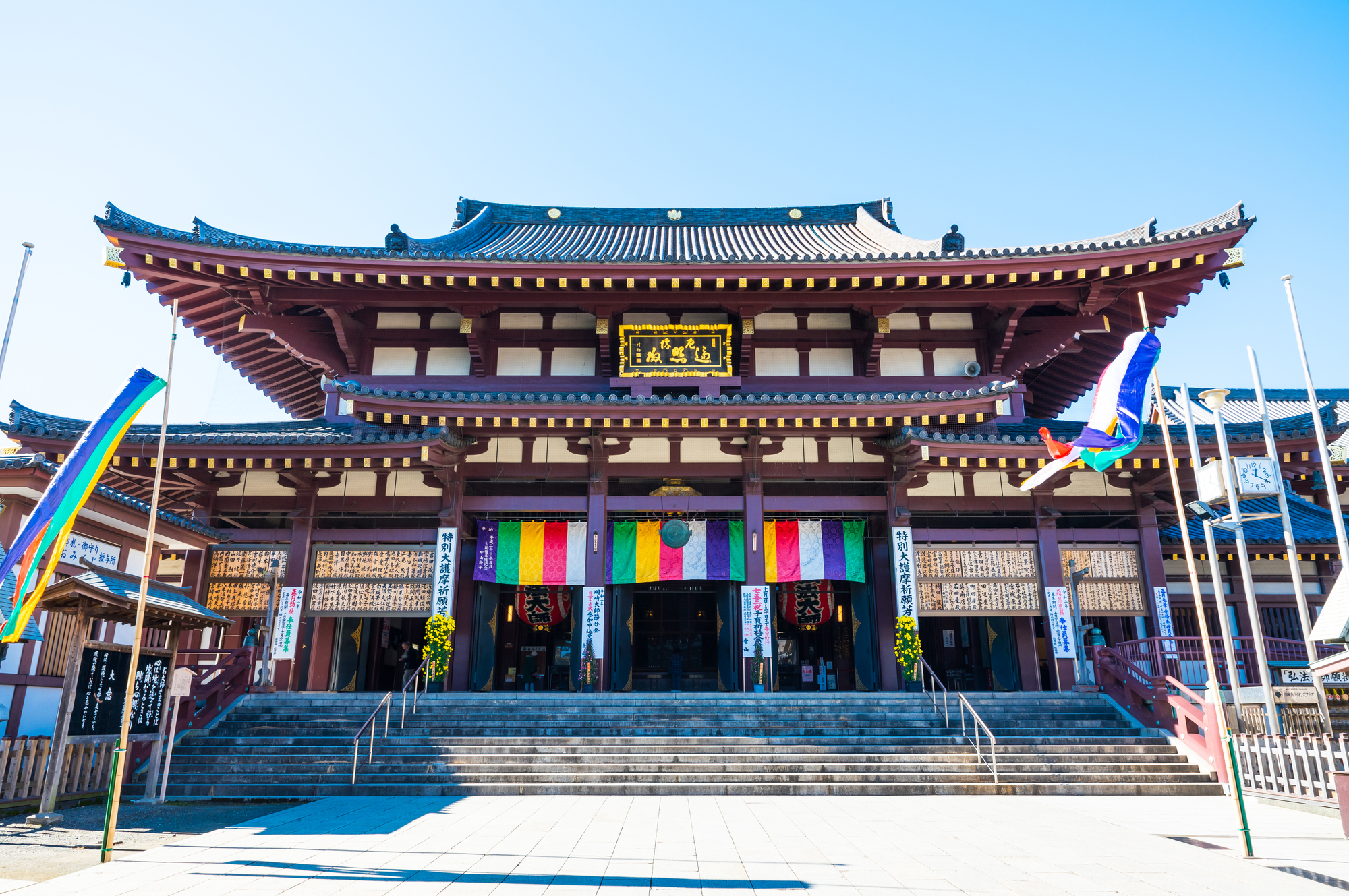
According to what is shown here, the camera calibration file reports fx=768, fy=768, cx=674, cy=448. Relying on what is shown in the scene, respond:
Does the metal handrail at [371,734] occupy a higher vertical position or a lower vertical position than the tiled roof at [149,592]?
lower

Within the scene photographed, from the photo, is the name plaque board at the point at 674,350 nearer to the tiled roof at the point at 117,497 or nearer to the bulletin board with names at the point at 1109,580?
the bulletin board with names at the point at 1109,580

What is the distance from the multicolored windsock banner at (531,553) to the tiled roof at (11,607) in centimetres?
733

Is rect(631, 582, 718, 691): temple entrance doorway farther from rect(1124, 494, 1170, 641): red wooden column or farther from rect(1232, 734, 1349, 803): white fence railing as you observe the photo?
rect(1232, 734, 1349, 803): white fence railing

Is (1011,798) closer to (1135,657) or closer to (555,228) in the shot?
(1135,657)

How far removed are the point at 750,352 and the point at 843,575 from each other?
5.44 m

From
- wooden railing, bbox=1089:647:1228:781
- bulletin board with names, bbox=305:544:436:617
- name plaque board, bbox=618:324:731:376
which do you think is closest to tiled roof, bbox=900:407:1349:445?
wooden railing, bbox=1089:647:1228:781

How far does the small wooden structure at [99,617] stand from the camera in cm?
904

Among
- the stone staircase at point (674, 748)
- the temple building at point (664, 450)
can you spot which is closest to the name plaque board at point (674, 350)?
the temple building at point (664, 450)

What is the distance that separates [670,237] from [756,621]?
12894mm

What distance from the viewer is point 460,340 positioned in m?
18.0

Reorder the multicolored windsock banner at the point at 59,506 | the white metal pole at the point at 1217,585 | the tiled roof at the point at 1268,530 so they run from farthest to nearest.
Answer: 1. the tiled roof at the point at 1268,530
2. the white metal pole at the point at 1217,585
3. the multicolored windsock banner at the point at 59,506

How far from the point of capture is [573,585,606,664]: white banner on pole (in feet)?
49.8

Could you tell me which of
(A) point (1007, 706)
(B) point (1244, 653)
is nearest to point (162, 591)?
(A) point (1007, 706)

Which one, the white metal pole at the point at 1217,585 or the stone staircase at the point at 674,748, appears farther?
the stone staircase at the point at 674,748
